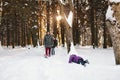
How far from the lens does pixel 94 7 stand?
1553 inches

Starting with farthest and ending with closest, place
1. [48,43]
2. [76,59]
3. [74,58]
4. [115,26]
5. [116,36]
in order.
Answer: [48,43]
[74,58]
[76,59]
[116,36]
[115,26]

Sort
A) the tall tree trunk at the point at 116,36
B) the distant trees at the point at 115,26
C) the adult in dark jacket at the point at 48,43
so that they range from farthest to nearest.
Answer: the adult in dark jacket at the point at 48,43 → the tall tree trunk at the point at 116,36 → the distant trees at the point at 115,26

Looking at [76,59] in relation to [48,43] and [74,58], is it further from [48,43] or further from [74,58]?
[48,43]

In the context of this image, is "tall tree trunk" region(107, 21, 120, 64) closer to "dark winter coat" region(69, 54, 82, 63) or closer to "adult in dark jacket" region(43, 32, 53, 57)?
"dark winter coat" region(69, 54, 82, 63)

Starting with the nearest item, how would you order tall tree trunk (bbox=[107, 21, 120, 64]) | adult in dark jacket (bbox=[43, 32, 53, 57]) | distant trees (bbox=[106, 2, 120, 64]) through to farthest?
distant trees (bbox=[106, 2, 120, 64]) → tall tree trunk (bbox=[107, 21, 120, 64]) → adult in dark jacket (bbox=[43, 32, 53, 57])

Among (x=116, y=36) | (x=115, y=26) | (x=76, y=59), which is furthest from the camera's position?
(x=76, y=59)

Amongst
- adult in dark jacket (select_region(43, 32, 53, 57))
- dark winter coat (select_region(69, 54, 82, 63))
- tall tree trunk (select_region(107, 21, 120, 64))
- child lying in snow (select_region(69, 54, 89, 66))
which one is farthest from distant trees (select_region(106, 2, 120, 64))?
adult in dark jacket (select_region(43, 32, 53, 57))

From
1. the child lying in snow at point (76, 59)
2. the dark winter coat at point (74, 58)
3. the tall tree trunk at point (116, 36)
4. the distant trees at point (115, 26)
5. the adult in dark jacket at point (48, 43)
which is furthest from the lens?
the adult in dark jacket at point (48, 43)

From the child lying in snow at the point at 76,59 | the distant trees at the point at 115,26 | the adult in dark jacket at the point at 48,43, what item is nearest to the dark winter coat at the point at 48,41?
the adult in dark jacket at the point at 48,43

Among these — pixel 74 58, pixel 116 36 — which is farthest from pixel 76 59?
pixel 116 36

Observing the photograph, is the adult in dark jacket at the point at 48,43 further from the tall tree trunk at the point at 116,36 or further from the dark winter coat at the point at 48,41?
the tall tree trunk at the point at 116,36

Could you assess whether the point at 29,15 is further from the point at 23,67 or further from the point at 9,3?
the point at 23,67

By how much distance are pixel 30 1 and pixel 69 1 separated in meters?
22.0

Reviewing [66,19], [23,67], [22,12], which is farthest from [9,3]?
[23,67]
